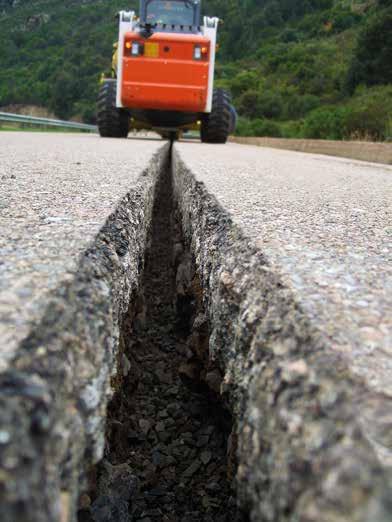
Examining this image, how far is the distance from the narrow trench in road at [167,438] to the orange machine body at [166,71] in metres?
6.55

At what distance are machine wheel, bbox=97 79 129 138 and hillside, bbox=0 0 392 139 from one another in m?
4.36

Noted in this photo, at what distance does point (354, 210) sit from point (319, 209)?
5.2 inches

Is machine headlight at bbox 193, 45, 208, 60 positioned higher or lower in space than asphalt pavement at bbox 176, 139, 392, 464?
higher

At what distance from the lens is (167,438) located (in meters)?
1.17

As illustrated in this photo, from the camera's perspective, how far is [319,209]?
61.9 inches

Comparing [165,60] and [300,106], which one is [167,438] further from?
[300,106]

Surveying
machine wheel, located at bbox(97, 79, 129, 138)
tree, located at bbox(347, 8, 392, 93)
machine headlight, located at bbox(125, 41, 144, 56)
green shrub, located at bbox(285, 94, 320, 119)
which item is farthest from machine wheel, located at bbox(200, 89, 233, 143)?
tree, located at bbox(347, 8, 392, 93)

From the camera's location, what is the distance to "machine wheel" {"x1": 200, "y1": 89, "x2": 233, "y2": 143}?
8836 mm

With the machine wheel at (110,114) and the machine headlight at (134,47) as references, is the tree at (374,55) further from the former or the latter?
the machine headlight at (134,47)

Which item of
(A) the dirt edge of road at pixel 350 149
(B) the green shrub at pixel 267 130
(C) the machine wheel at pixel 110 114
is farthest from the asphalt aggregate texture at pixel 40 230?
(B) the green shrub at pixel 267 130

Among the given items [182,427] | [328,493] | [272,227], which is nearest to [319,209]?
[272,227]

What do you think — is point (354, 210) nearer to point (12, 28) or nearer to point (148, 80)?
point (148, 80)

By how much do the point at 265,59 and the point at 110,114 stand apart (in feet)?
117

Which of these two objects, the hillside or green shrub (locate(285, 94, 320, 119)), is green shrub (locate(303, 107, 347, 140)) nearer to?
the hillside
